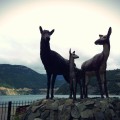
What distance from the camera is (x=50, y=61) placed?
13.0 m

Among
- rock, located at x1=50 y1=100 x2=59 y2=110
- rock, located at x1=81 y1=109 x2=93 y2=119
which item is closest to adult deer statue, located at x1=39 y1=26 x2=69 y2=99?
rock, located at x1=50 y1=100 x2=59 y2=110

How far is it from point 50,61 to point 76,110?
9.53ft

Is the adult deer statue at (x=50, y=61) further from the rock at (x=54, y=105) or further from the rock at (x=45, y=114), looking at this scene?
the rock at (x=45, y=114)

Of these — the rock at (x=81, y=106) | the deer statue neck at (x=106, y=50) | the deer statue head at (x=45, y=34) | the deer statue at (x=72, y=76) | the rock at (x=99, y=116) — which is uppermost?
the deer statue head at (x=45, y=34)

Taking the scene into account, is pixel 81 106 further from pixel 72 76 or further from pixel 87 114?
pixel 72 76

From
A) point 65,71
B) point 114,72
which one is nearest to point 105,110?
point 65,71

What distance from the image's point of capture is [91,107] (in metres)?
11.8

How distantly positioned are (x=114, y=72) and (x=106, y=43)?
5024 inches

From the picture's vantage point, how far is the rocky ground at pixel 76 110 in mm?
11531

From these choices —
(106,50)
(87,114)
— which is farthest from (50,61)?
(87,114)

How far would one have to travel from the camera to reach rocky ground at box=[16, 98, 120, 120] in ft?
37.8

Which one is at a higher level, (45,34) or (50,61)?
(45,34)

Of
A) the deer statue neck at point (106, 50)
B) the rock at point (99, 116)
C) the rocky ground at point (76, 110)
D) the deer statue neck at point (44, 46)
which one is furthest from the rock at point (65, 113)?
the deer statue neck at point (106, 50)

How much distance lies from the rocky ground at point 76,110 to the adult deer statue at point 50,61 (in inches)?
43.8
